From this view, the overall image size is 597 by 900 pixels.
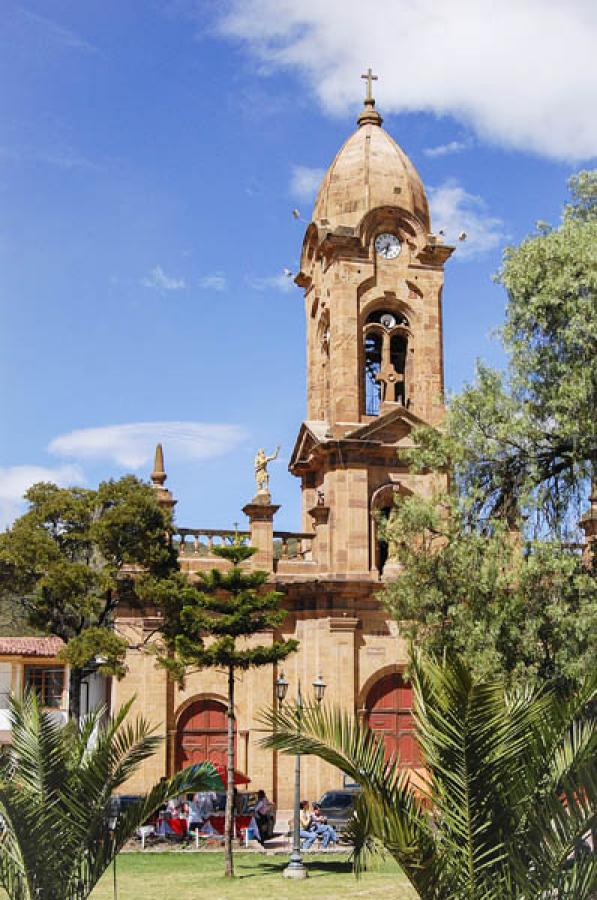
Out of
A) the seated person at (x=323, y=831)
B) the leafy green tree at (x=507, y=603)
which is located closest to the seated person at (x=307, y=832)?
the seated person at (x=323, y=831)

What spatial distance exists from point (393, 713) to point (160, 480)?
33.9ft

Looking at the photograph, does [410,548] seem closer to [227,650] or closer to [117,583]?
[227,650]

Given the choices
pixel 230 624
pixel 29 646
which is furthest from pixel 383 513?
pixel 29 646

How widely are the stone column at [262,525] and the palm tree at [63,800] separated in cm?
2289

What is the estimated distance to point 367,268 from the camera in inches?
1497

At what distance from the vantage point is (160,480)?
36594mm

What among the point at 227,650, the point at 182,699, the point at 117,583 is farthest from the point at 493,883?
the point at 182,699

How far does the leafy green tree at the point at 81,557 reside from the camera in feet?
95.0

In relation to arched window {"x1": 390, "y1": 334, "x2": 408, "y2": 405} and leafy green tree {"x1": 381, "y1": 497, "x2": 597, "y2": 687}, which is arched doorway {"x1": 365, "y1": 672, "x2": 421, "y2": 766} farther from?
leafy green tree {"x1": 381, "y1": 497, "x2": 597, "y2": 687}

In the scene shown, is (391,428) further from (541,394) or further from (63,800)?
(63,800)

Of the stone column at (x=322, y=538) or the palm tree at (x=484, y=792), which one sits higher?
the stone column at (x=322, y=538)

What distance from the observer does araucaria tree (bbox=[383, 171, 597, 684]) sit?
20.2 metres

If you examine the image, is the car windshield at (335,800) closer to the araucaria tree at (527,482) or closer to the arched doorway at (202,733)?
the arched doorway at (202,733)

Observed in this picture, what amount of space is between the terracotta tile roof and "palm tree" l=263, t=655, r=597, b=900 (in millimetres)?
31593
